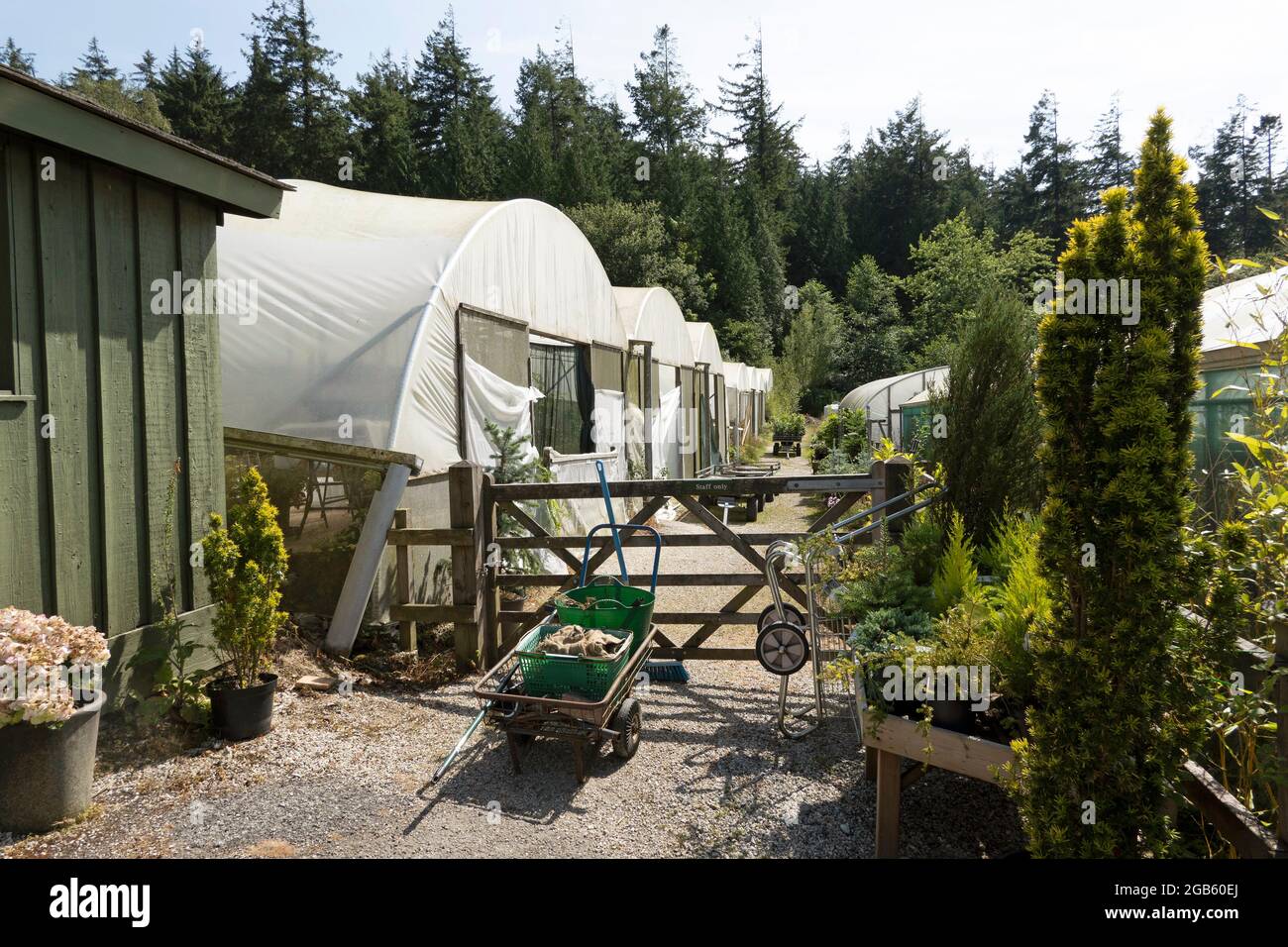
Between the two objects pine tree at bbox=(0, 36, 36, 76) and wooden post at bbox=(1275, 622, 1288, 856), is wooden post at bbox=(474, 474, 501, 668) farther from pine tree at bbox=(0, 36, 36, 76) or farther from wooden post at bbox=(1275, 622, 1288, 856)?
pine tree at bbox=(0, 36, 36, 76)

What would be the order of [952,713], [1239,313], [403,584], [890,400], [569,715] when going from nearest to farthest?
1. [952,713]
2. [569,715]
3. [403,584]
4. [1239,313]
5. [890,400]

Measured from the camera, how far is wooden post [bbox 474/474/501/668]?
6016mm

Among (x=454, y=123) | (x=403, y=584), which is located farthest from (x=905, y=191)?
Answer: (x=403, y=584)

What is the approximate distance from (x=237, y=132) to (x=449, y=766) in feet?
129

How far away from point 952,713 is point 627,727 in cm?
178

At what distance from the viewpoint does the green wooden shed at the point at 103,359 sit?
13.4 feet

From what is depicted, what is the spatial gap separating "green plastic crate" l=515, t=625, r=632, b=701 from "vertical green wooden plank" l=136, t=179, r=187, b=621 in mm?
2246

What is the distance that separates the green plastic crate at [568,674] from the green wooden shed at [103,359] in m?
2.21

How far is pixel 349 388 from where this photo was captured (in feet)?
23.2

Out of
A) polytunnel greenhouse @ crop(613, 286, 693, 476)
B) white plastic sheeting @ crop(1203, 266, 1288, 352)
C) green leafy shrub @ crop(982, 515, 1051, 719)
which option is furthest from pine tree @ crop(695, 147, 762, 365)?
green leafy shrub @ crop(982, 515, 1051, 719)

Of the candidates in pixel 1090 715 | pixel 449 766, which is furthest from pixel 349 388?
pixel 1090 715

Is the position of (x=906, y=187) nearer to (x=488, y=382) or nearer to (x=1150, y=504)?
(x=488, y=382)

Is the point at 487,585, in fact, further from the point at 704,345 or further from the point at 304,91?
the point at 304,91

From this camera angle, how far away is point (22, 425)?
4.11 metres
